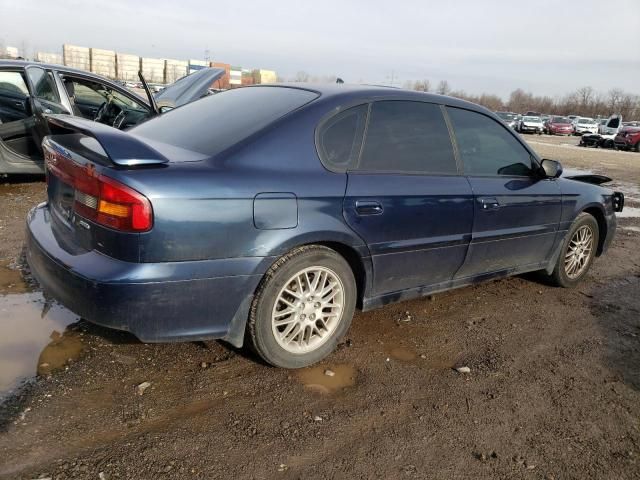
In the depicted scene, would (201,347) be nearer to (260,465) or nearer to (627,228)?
(260,465)

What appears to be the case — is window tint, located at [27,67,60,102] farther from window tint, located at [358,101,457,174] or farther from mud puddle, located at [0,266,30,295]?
window tint, located at [358,101,457,174]

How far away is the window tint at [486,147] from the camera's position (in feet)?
12.1

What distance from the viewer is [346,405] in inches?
106

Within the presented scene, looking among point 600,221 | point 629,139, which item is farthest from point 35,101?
point 629,139

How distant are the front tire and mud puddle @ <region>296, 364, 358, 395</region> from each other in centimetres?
6

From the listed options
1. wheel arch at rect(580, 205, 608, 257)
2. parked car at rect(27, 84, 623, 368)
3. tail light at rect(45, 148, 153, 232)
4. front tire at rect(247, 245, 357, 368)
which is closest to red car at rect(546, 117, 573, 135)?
wheel arch at rect(580, 205, 608, 257)

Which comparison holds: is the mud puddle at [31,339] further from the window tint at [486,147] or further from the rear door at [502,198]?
the window tint at [486,147]

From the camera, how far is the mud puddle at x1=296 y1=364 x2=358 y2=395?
112 inches

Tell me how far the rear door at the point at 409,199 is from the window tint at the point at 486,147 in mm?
153

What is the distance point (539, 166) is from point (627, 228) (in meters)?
4.12

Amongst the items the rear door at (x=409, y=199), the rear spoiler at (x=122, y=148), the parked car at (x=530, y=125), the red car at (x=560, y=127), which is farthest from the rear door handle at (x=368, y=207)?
the red car at (x=560, y=127)

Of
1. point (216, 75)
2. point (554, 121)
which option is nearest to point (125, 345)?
point (216, 75)

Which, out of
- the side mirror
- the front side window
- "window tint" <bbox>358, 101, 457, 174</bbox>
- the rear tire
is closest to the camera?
"window tint" <bbox>358, 101, 457, 174</bbox>

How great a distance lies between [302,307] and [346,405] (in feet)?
1.91
